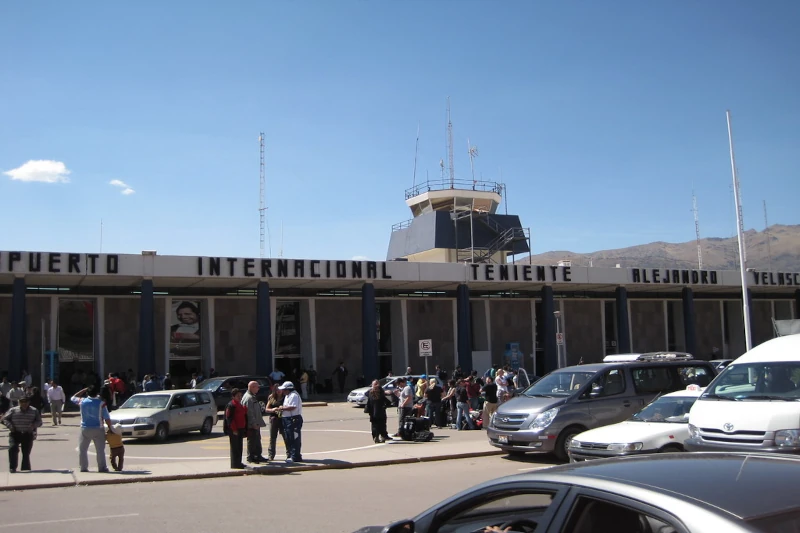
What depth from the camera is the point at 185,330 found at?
126ft

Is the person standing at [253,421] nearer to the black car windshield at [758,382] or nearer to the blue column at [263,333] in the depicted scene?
the black car windshield at [758,382]

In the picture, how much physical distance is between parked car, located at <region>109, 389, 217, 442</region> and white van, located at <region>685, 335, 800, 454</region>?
561 inches

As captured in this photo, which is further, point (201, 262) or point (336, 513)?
point (201, 262)

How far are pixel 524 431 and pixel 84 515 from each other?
8250 millimetres

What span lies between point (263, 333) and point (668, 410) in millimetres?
25034

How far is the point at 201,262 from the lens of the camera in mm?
33219

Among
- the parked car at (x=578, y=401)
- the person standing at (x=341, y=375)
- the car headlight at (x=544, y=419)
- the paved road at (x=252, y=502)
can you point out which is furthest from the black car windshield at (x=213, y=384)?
the car headlight at (x=544, y=419)

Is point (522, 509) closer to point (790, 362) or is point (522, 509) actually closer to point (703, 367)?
point (790, 362)

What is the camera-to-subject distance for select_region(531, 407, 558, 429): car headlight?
14.8m

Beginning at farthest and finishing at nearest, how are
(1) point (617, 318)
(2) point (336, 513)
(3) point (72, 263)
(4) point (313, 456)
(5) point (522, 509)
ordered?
(1) point (617, 318)
(3) point (72, 263)
(4) point (313, 456)
(2) point (336, 513)
(5) point (522, 509)

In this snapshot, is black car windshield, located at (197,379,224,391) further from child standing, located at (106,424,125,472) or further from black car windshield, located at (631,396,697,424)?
black car windshield, located at (631,396,697,424)

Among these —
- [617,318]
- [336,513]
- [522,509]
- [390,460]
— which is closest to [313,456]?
[390,460]

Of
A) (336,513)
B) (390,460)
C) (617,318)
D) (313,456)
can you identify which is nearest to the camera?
(336,513)

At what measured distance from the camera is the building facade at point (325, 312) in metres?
33.3
